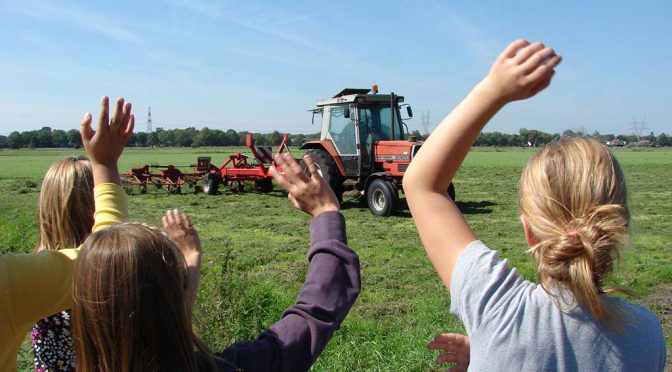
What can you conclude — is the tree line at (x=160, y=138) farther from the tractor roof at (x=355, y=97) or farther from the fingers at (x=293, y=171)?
the fingers at (x=293, y=171)

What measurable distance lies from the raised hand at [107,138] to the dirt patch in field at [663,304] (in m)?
4.10

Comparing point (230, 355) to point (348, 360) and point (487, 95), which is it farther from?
point (348, 360)

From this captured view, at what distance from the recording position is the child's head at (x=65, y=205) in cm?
203

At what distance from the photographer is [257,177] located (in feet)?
51.0

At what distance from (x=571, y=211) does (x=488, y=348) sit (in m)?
0.33

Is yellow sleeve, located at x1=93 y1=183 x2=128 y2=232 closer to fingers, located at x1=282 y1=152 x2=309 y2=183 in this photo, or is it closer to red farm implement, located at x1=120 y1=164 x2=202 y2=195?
fingers, located at x1=282 y1=152 x2=309 y2=183

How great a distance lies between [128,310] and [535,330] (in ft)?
2.65

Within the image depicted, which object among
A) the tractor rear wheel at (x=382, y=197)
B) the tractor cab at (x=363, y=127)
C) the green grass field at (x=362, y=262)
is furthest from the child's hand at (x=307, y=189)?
the tractor cab at (x=363, y=127)

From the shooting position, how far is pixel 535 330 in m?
1.17

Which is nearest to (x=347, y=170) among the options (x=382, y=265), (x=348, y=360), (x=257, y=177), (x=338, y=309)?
(x=257, y=177)

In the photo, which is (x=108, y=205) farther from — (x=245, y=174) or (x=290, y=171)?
(x=245, y=174)

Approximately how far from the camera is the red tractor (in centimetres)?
1163

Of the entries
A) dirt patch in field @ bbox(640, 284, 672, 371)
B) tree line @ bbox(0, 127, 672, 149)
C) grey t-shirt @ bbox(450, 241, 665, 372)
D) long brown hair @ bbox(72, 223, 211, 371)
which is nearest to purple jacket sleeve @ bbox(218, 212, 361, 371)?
long brown hair @ bbox(72, 223, 211, 371)

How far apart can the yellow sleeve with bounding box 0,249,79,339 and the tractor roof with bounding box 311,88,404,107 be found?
1085 cm
